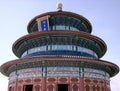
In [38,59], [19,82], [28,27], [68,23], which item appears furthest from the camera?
[28,27]

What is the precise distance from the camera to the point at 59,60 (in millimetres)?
26516

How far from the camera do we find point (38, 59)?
26172mm

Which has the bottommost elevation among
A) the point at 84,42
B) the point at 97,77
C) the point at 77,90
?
Answer: the point at 77,90

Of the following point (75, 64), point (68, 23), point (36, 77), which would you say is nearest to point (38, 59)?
point (36, 77)

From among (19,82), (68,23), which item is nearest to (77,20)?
(68,23)

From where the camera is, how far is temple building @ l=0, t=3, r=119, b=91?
87.0ft

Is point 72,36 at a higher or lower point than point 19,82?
higher

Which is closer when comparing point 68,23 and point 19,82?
point 19,82

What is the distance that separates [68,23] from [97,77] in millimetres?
9187

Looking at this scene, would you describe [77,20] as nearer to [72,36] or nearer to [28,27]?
[72,36]

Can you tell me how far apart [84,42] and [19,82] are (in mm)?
9707

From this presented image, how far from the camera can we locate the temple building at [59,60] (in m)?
26.5

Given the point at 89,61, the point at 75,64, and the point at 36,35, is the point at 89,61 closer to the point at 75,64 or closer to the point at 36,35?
the point at 75,64

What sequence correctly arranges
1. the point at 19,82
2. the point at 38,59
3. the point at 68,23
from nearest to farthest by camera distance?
the point at 38,59
the point at 19,82
the point at 68,23
